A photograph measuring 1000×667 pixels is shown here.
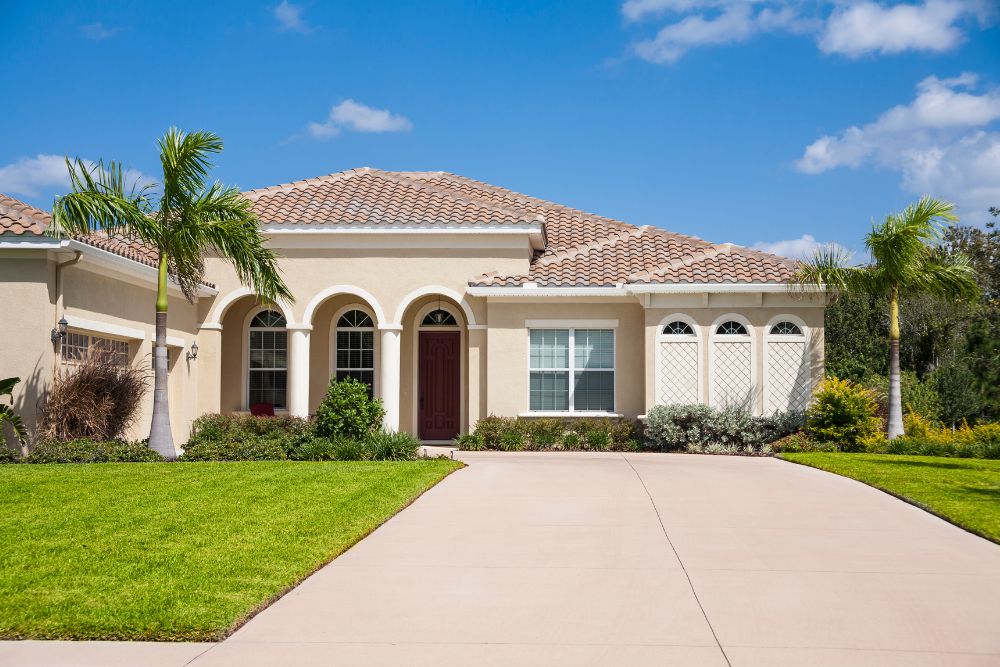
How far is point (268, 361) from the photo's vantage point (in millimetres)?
22047

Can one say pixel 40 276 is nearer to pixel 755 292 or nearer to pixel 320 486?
pixel 320 486

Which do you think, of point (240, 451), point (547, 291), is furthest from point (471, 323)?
point (240, 451)

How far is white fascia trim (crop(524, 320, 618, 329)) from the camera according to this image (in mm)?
20344

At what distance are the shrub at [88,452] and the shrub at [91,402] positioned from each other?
0.91 ft

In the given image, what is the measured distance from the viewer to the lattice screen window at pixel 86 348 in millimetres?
15938

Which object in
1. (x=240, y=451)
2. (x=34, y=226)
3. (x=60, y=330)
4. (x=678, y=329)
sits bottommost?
(x=240, y=451)

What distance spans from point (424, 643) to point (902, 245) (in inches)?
621

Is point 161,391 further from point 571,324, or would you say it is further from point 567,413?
A: point 571,324

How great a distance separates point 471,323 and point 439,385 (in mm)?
2219

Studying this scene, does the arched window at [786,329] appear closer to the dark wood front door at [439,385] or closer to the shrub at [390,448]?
the dark wood front door at [439,385]

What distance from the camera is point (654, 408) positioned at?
19.5 meters

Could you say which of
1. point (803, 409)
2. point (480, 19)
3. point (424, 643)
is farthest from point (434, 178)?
point (424, 643)

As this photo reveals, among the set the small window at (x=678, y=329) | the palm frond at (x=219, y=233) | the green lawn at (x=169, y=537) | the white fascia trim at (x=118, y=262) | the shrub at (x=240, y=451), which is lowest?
the green lawn at (x=169, y=537)

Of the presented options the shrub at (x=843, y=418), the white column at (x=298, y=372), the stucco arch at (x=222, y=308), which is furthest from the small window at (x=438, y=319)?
the shrub at (x=843, y=418)
